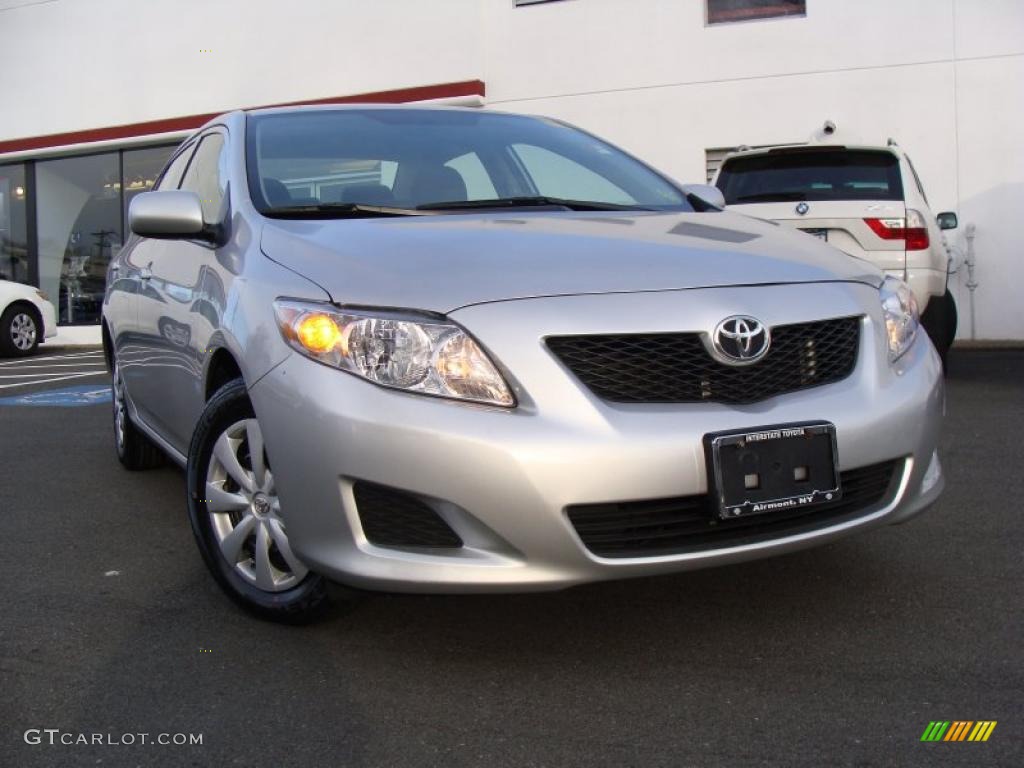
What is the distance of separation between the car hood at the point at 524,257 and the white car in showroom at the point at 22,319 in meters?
12.0

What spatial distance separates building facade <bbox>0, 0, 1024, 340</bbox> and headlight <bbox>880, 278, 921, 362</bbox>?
900cm

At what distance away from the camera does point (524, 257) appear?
2.64 m

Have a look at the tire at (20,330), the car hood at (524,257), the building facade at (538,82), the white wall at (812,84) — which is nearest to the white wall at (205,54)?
the building facade at (538,82)

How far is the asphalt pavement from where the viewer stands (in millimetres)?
2244

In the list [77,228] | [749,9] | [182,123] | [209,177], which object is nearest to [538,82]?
[749,9]

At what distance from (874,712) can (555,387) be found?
1.00 m

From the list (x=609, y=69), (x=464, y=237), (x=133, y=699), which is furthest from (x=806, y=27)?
(x=133, y=699)

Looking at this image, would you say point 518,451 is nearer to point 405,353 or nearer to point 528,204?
point 405,353

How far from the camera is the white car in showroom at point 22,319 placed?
13.6m

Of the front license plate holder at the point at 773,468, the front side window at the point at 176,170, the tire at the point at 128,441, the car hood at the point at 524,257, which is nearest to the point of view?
the front license plate holder at the point at 773,468

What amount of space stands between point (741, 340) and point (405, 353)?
0.79 meters

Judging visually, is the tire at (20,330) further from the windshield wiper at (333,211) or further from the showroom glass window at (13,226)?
the windshield wiper at (333,211)

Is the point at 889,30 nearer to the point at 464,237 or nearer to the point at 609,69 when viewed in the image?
the point at 609,69

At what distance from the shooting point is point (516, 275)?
2535 millimetres
